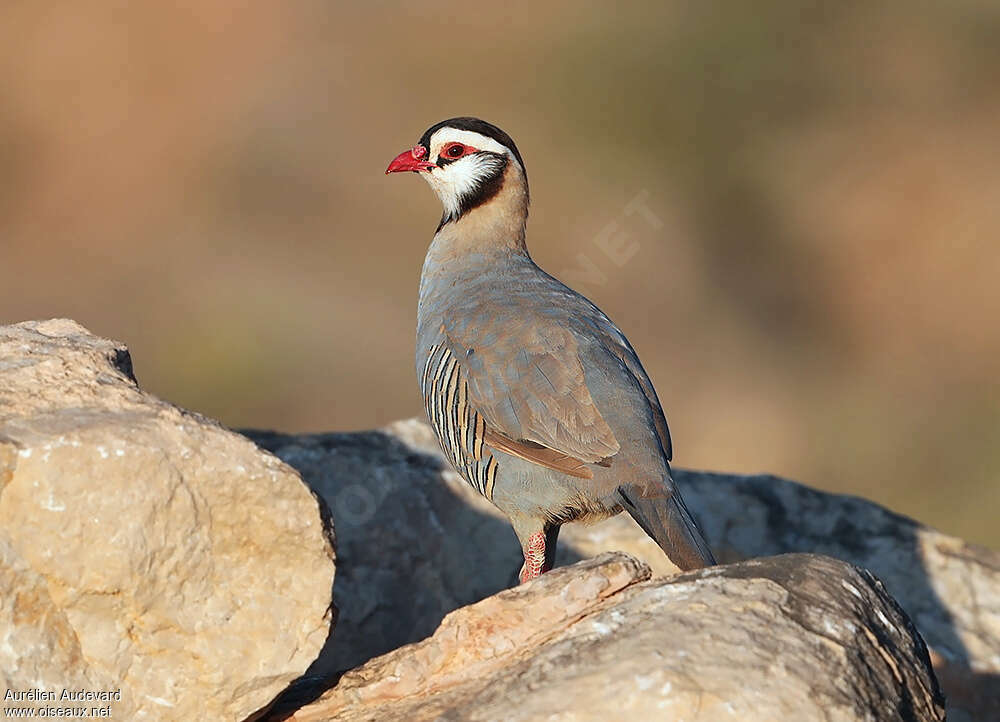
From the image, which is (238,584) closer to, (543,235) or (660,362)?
(660,362)

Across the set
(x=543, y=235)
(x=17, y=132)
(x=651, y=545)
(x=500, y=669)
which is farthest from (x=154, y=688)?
(x=17, y=132)

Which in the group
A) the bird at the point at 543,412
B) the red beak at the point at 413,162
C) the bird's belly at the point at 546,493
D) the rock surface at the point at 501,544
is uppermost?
the red beak at the point at 413,162

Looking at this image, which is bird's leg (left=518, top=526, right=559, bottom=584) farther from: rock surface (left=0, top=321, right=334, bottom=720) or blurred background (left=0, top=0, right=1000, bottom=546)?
blurred background (left=0, top=0, right=1000, bottom=546)

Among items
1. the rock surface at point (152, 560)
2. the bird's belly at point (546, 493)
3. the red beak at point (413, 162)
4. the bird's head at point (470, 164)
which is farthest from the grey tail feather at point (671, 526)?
the red beak at point (413, 162)

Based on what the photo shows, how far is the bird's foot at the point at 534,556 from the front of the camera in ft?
17.7

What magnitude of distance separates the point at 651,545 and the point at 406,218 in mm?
8747

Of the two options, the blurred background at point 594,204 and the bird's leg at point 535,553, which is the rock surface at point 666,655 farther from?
the blurred background at point 594,204

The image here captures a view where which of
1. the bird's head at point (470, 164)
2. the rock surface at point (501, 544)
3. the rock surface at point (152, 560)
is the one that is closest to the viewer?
the rock surface at point (152, 560)

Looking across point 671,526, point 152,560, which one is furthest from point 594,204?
point 152,560

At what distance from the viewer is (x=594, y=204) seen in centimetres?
1438

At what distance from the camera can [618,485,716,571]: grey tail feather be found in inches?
183

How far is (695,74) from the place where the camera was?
52.9 ft

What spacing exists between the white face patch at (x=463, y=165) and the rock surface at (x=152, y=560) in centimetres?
270

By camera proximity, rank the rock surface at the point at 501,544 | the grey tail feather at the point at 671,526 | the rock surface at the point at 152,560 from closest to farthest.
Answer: the rock surface at the point at 152,560
the grey tail feather at the point at 671,526
the rock surface at the point at 501,544
